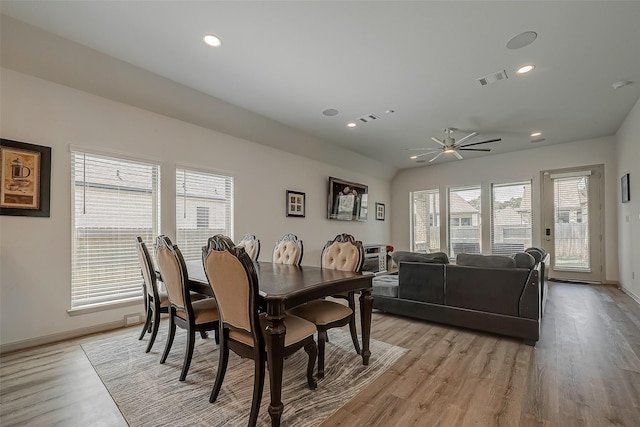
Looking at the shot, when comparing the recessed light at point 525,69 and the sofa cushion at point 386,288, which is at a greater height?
the recessed light at point 525,69

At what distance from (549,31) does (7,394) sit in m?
5.28

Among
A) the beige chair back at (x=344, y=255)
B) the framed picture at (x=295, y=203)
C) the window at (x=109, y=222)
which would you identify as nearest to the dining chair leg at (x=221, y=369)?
the beige chair back at (x=344, y=255)

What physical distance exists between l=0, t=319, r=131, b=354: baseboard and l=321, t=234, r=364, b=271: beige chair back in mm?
2600

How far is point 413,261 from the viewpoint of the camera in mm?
3635

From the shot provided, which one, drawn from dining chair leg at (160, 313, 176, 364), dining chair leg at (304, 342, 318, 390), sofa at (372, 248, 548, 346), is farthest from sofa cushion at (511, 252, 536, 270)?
dining chair leg at (160, 313, 176, 364)

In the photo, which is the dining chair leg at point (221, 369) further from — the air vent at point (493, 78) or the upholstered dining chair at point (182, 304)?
the air vent at point (493, 78)

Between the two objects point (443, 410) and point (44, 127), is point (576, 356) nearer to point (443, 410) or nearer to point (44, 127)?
point (443, 410)

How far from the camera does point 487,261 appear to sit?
10.3 feet

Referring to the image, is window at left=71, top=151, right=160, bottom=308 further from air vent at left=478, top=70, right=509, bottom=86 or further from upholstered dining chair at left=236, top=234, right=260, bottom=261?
air vent at left=478, top=70, right=509, bottom=86

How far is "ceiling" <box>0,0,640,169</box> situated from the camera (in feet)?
7.76

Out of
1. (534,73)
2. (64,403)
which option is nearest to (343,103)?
(534,73)

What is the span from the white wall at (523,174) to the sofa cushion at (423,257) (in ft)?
15.4

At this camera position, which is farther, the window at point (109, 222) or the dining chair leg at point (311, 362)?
the window at point (109, 222)

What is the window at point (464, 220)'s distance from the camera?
7484 millimetres
